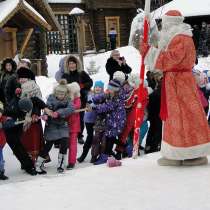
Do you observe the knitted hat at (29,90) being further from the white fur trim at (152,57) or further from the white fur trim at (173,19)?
the white fur trim at (173,19)

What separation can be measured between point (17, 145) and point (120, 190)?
2.48 m

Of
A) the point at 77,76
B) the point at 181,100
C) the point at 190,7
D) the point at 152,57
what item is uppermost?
the point at 190,7

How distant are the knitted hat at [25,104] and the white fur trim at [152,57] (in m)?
1.84

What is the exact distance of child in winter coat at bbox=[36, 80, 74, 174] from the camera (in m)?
6.77

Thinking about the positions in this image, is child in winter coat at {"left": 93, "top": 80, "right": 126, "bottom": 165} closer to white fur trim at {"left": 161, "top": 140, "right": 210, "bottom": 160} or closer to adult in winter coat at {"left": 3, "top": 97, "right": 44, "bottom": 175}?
adult in winter coat at {"left": 3, "top": 97, "right": 44, "bottom": 175}

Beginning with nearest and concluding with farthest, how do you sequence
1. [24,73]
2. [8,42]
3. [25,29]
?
1. [24,73]
2. [8,42]
3. [25,29]

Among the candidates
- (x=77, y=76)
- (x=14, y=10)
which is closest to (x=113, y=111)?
(x=77, y=76)

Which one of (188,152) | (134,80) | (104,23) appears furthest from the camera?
(104,23)

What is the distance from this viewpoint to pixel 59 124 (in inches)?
269

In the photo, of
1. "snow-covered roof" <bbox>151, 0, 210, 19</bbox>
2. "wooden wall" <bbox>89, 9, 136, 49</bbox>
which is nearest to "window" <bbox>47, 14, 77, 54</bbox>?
"wooden wall" <bbox>89, 9, 136, 49</bbox>

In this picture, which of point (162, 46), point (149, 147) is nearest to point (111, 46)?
point (149, 147)

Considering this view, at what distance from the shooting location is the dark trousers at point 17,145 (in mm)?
6641

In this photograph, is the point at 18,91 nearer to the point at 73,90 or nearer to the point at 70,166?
the point at 73,90

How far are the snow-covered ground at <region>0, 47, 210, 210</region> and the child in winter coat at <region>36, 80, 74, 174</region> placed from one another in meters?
1.27
